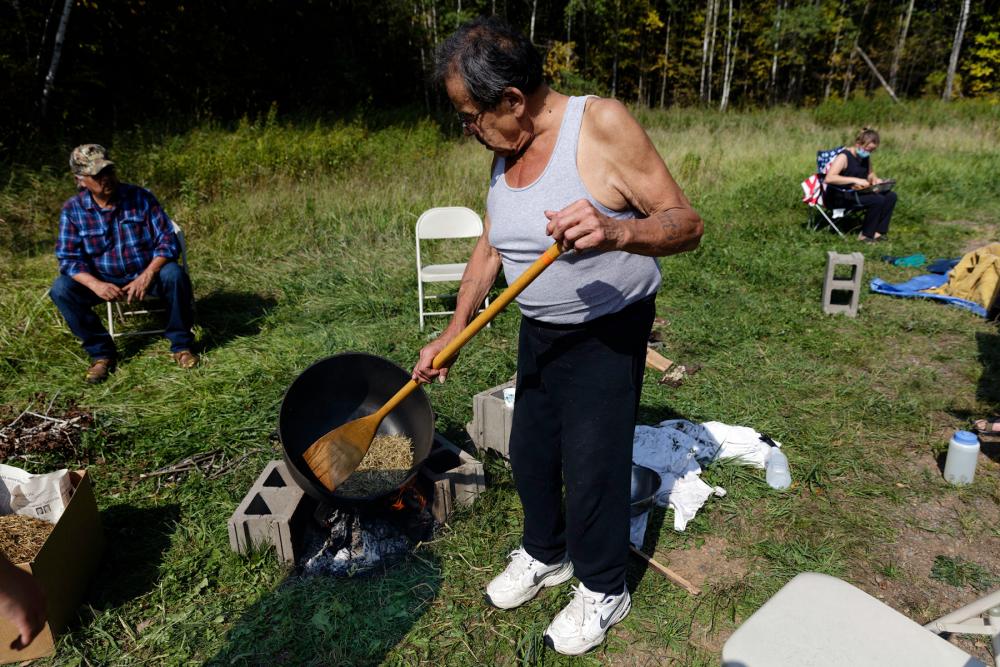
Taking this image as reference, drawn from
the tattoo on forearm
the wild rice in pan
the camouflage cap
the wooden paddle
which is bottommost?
the wild rice in pan

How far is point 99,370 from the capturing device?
178 inches

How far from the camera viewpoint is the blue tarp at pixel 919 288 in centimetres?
599

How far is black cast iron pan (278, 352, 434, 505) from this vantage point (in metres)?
2.76

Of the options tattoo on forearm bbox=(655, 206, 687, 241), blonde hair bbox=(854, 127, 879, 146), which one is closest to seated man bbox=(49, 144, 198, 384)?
tattoo on forearm bbox=(655, 206, 687, 241)

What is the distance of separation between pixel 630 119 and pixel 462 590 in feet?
6.60

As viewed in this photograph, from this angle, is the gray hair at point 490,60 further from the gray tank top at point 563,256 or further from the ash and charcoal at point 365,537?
the ash and charcoal at point 365,537

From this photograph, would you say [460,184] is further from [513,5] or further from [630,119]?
[513,5]

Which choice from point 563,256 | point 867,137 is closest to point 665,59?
point 867,137

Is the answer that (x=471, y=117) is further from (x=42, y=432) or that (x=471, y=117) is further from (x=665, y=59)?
(x=665, y=59)

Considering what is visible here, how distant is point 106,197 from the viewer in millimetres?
4668

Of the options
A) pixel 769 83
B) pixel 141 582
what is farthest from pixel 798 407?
pixel 769 83

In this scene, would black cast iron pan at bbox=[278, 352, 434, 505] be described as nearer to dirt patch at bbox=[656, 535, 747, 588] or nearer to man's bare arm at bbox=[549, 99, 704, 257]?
dirt patch at bbox=[656, 535, 747, 588]

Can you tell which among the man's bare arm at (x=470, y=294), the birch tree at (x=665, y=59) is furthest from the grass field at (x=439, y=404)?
the birch tree at (x=665, y=59)

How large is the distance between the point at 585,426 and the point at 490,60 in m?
1.12
